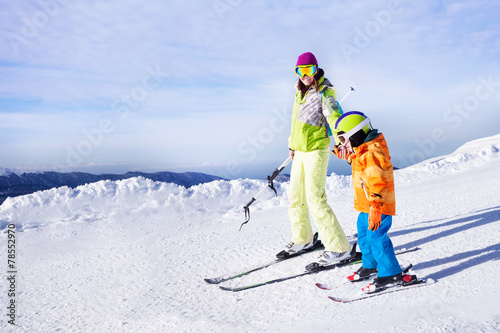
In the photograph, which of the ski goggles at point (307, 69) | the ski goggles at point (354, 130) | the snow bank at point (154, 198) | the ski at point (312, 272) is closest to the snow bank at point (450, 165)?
the snow bank at point (154, 198)

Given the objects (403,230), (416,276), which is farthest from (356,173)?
(403,230)

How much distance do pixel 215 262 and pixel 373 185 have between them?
248cm

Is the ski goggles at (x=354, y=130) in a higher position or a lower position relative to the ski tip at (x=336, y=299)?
higher

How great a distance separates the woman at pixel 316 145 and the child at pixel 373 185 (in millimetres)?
535

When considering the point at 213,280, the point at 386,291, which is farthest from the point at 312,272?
the point at 213,280

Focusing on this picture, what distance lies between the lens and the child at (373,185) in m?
2.94

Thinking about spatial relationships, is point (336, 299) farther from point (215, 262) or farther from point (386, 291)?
point (215, 262)

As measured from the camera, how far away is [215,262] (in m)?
4.55

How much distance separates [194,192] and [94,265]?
426 centimetres

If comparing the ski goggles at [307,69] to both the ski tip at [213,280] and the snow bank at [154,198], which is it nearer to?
the ski tip at [213,280]

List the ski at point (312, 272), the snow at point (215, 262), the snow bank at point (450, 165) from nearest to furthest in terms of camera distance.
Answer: the snow at point (215, 262), the ski at point (312, 272), the snow bank at point (450, 165)

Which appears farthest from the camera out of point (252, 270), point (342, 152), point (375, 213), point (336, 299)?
point (252, 270)

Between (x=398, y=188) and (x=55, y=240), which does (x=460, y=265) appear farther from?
(x=55, y=240)

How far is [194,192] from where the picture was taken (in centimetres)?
898
